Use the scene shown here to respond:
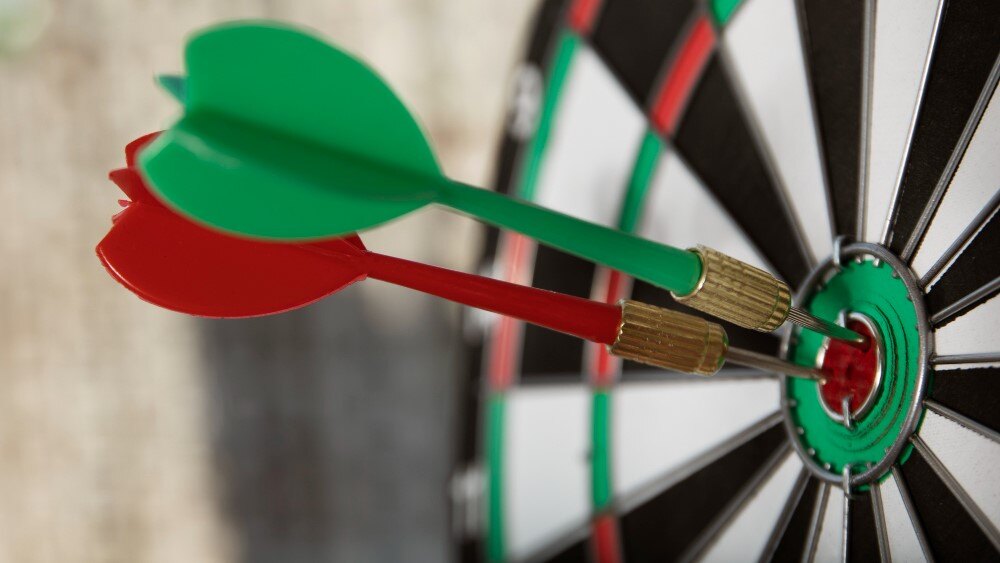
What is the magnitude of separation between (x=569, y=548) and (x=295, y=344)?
2.12 feet

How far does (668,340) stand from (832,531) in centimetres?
20

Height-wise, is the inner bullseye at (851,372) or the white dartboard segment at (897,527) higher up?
the inner bullseye at (851,372)

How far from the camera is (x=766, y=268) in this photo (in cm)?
67

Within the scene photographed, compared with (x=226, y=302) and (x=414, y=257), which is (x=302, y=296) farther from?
(x=414, y=257)

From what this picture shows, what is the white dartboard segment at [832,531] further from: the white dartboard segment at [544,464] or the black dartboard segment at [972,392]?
the white dartboard segment at [544,464]

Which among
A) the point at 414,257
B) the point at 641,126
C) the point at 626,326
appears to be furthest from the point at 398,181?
the point at 414,257

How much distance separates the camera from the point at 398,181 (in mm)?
406

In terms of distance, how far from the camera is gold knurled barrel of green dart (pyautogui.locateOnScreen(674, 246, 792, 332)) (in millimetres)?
463

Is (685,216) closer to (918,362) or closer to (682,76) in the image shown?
(682,76)

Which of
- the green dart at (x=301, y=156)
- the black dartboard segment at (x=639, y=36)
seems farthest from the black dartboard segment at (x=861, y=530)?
the black dartboard segment at (x=639, y=36)

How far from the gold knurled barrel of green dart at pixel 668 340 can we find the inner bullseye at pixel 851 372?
0.31ft

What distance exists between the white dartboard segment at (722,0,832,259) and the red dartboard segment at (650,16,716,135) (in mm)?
37

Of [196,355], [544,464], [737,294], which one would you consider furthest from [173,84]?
[196,355]

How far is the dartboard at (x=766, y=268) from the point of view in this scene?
50 cm
